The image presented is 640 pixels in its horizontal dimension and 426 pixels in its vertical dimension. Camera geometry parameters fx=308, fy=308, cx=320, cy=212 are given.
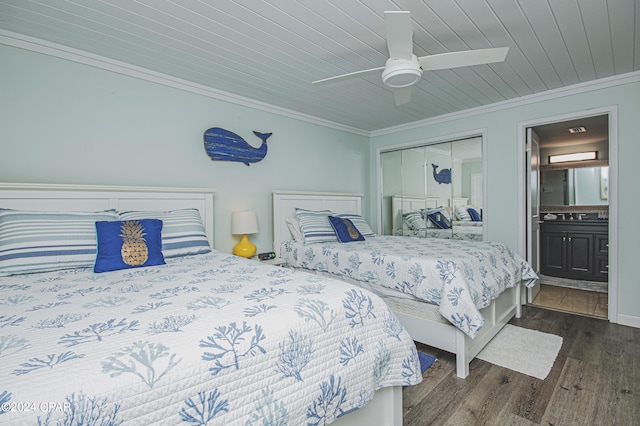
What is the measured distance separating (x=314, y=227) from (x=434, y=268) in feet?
4.83

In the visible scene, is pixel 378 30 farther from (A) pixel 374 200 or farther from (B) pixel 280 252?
(A) pixel 374 200

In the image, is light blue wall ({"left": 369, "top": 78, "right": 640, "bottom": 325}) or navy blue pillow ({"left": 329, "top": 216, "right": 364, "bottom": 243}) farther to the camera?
navy blue pillow ({"left": 329, "top": 216, "right": 364, "bottom": 243})

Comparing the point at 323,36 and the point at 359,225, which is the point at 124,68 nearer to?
the point at 323,36

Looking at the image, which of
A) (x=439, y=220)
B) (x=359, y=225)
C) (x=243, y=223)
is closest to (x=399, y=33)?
(x=243, y=223)

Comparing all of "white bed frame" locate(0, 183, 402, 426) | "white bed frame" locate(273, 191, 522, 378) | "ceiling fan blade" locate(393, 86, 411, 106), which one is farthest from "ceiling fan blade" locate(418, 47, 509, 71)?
"white bed frame" locate(0, 183, 402, 426)

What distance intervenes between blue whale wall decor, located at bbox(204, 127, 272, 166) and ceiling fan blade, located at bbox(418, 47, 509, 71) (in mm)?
1941

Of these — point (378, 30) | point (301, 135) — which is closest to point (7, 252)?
point (378, 30)

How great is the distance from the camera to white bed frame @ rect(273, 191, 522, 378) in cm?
210

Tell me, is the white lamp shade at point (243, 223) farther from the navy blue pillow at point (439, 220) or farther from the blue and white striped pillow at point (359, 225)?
the navy blue pillow at point (439, 220)

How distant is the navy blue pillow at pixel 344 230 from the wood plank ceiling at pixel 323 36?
4.49 feet

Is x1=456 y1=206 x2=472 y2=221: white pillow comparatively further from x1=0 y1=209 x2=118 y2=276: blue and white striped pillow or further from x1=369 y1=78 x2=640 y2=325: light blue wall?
x1=0 y1=209 x2=118 y2=276: blue and white striped pillow

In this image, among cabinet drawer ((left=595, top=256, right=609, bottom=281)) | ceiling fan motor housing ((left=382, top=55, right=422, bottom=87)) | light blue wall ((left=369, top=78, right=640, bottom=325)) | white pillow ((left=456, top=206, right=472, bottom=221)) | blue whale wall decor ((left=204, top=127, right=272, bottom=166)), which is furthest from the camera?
cabinet drawer ((left=595, top=256, right=609, bottom=281))

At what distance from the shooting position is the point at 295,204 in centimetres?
362

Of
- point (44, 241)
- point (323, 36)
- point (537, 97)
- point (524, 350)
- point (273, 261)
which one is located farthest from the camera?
point (537, 97)
